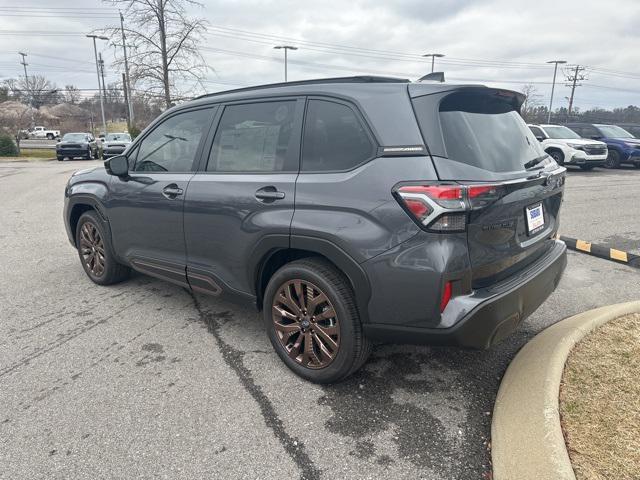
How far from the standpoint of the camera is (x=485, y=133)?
2.73 m

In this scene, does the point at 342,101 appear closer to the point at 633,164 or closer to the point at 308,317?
the point at 308,317

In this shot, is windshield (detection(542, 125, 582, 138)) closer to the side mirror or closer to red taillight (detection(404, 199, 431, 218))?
the side mirror

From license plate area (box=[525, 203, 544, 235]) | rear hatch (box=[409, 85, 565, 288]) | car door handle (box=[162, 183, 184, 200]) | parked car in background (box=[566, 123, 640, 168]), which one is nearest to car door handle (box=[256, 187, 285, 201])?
car door handle (box=[162, 183, 184, 200])

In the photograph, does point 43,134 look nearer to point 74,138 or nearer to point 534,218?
point 74,138

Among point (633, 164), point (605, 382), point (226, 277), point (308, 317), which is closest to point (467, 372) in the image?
point (605, 382)

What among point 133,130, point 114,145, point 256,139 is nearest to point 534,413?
point 256,139

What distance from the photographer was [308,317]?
9.61ft

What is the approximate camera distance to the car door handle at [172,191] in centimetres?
359

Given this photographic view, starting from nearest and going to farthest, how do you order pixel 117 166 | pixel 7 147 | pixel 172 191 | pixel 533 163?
pixel 533 163, pixel 172 191, pixel 117 166, pixel 7 147

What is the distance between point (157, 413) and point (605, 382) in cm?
260

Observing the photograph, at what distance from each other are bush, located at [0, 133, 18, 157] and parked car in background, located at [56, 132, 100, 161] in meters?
7.08

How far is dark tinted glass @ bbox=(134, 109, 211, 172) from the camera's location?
3.65 metres

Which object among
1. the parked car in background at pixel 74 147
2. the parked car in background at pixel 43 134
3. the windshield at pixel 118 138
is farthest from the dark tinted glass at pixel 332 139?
the parked car in background at pixel 43 134

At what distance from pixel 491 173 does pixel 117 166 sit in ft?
10.1
